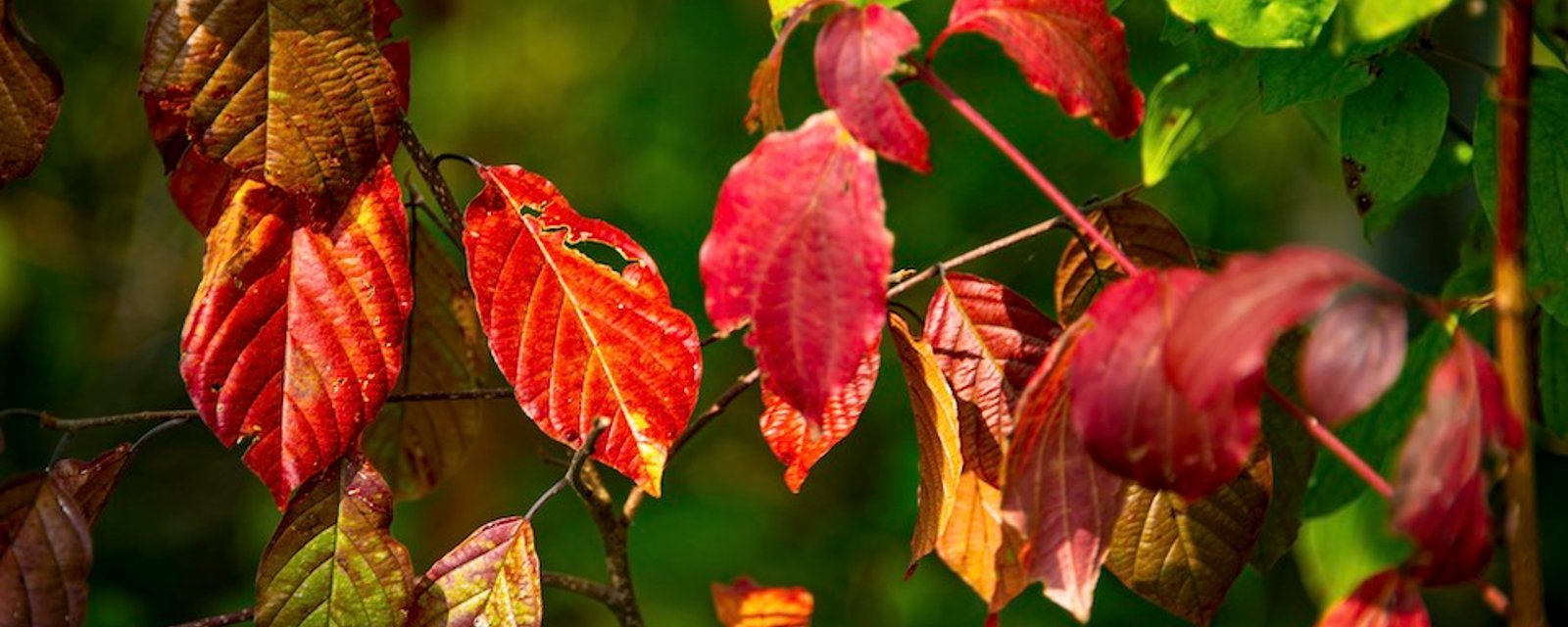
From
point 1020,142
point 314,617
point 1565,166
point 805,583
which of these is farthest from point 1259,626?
point 314,617

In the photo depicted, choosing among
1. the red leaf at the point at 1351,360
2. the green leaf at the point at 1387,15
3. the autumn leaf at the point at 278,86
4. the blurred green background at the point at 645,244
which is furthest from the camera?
the blurred green background at the point at 645,244

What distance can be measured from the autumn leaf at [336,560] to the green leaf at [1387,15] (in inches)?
20.0

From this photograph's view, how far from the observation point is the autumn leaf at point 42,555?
744mm

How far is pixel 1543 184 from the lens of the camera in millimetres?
865

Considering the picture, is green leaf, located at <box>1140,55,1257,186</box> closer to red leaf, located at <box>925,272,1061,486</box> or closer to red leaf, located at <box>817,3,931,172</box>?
red leaf, located at <box>925,272,1061,486</box>

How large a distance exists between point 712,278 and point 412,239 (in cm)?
46

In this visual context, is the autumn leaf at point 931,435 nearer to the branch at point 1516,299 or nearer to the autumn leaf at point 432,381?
the branch at point 1516,299

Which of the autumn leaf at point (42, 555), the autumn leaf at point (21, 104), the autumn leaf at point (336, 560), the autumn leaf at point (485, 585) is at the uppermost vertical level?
the autumn leaf at point (21, 104)

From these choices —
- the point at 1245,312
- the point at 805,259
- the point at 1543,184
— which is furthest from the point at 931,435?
the point at 1543,184

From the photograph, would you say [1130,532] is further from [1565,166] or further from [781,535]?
[781,535]

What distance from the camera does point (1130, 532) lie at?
0.86 meters

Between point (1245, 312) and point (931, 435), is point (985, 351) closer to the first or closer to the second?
point (931, 435)

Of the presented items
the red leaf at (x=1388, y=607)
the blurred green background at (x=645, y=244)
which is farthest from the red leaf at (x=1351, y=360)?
the blurred green background at (x=645, y=244)

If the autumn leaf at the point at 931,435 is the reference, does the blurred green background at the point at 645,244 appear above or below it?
below
